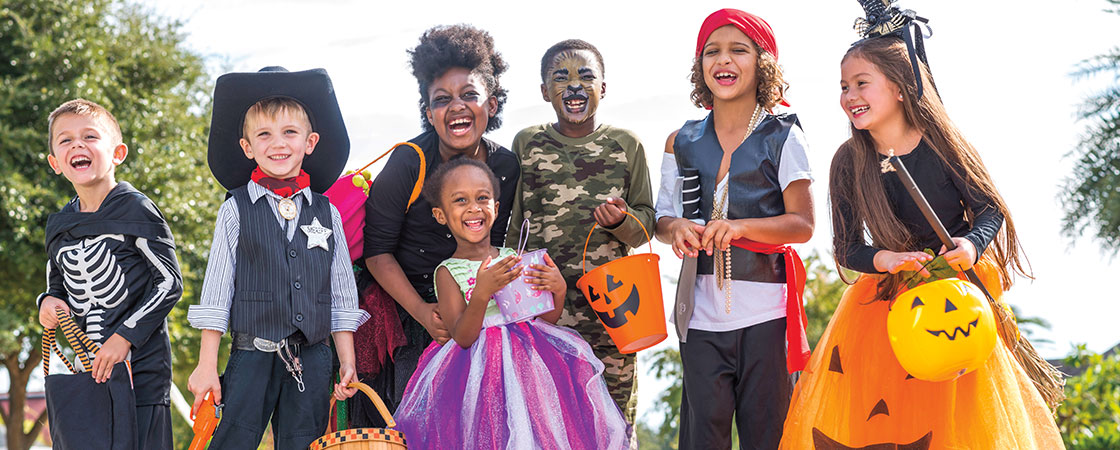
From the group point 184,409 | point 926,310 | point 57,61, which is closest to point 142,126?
point 57,61

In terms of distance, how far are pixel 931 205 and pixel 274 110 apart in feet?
Answer: 9.08

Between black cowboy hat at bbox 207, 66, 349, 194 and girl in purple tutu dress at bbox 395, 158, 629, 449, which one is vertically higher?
black cowboy hat at bbox 207, 66, 349, 194

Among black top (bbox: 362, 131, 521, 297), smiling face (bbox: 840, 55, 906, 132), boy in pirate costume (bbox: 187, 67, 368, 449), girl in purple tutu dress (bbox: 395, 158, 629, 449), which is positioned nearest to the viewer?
boy in pirate costume (bbox: 187, 67, 368, 449)

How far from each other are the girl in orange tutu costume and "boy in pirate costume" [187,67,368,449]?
Answer: 1910mm

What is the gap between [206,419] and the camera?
3561mm

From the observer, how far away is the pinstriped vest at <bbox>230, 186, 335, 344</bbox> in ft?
12.2

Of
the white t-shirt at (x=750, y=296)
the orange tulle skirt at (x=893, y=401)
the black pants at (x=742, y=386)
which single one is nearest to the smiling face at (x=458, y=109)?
the white t-shirt at (x=750, y=296)

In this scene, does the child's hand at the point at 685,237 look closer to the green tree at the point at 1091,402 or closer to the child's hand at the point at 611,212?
the child's hand at the point at 611,212

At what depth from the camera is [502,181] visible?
14.8ft

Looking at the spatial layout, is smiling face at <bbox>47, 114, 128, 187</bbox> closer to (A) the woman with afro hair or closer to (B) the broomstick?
(A) the woman with afro hair

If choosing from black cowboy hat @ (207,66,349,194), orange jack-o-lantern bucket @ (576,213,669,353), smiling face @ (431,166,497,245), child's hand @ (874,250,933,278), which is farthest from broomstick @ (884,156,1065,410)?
black cowboy hat @ (207,66,349,194)

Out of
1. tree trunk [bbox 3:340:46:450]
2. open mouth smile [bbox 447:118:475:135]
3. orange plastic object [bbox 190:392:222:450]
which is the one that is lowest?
tree trunk [bbox 3:340:46:450]

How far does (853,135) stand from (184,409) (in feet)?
30.4

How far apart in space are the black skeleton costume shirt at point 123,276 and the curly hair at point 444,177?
1.22 m
